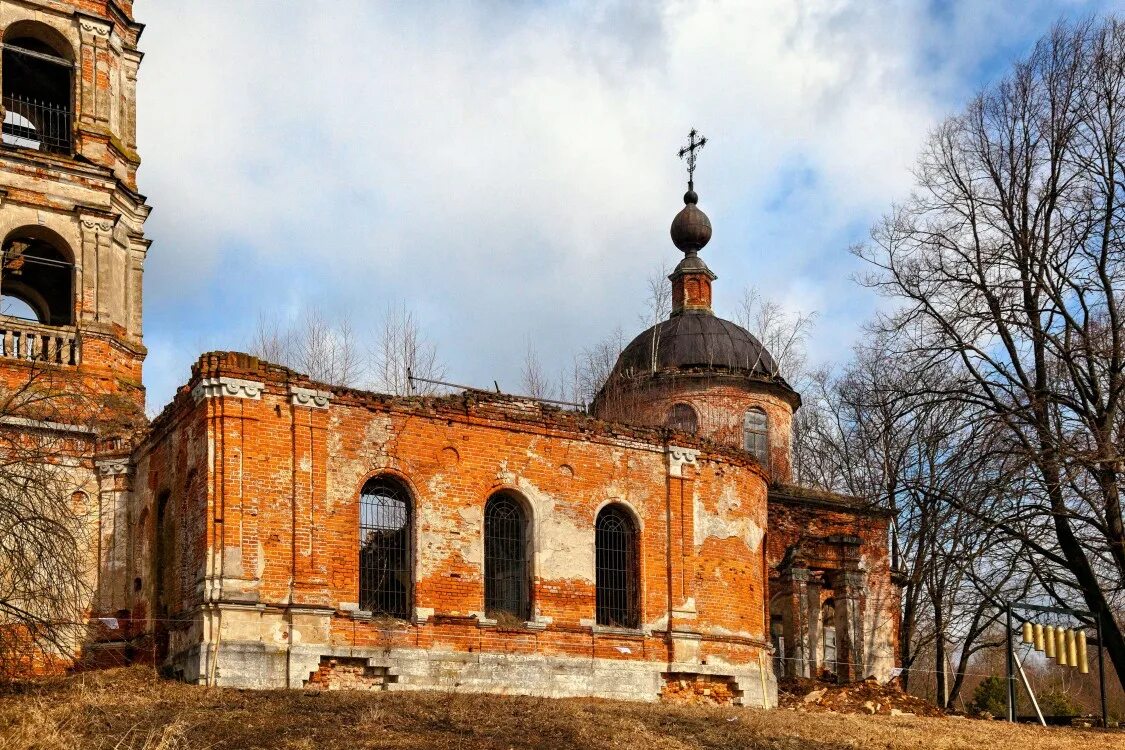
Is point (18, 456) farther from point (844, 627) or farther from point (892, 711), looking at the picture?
point (844, 627)

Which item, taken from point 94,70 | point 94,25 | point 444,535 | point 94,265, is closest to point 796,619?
point 444,535

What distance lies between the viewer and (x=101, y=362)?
2344 cm

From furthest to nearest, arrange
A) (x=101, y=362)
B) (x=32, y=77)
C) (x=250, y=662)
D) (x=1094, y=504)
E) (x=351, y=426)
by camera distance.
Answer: (x=32, y=77), (x=101, y=362), (x=1094, y=504), (x=351, y=426), (x=250, y=662)

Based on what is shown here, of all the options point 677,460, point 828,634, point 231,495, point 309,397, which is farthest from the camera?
point 828,634

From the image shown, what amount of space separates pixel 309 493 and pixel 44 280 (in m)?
10.0

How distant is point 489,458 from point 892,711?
812cm

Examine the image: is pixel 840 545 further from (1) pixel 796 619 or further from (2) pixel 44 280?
(2) pixel 44 280

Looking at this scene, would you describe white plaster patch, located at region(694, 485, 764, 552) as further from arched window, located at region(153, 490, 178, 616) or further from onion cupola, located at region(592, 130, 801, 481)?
onion cupola, located at region(592, 130, 801, 481)

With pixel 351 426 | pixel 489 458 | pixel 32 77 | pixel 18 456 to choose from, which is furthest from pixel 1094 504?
pixel 32 77

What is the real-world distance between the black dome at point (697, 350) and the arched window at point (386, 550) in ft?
48.9

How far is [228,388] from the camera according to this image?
1795 centimetres

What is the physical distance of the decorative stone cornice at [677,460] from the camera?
70.7 ft

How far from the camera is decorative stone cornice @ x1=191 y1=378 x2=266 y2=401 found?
18.0 meters

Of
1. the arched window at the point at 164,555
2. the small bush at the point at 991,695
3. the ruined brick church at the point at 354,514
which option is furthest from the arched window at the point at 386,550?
the small bush at the point at 991,695
